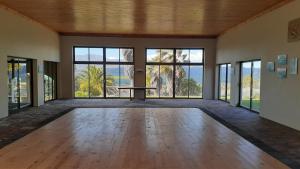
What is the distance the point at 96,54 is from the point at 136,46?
7.10ft

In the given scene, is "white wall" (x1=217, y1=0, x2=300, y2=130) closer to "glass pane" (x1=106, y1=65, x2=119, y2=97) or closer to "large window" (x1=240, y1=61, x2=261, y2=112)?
"large window" (x1=240, y1=61, x2=261, y2=112)

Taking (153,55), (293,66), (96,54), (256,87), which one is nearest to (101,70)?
(96,54)

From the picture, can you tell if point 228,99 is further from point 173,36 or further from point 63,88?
point 63,88

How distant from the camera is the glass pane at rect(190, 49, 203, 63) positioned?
14.5 metres

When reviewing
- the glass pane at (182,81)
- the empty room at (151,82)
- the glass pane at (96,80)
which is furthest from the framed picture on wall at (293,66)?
the glass pane at (96,80)

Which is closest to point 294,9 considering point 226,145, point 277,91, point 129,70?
point 277,91

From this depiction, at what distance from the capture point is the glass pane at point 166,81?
1450 centimetres

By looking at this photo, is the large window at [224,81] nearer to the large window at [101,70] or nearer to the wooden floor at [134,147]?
the large window at [101,70]

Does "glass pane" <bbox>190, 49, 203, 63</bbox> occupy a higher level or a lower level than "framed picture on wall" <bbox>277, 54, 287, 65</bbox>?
higher

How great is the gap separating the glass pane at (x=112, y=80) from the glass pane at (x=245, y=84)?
21.3ft

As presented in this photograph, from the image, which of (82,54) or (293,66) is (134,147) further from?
(82,54)

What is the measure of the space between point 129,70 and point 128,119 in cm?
737

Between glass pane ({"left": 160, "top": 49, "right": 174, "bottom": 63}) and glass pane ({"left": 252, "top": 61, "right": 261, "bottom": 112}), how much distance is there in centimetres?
543

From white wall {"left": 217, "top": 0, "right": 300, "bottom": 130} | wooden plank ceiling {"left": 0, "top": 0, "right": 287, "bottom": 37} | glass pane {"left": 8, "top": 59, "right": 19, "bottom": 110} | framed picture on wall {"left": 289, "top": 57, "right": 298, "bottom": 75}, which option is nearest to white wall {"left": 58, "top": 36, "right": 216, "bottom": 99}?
wooden plank ceiling {"left": 0, "top": 0, "right": 287, "bottom": 37}
